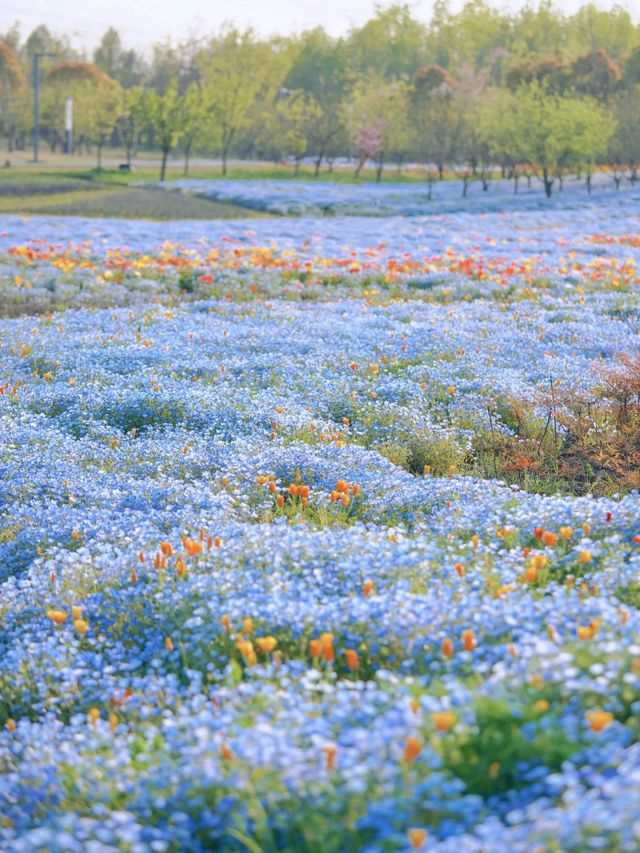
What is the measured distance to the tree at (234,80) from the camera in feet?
250

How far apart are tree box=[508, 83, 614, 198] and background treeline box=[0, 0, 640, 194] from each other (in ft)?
0.35

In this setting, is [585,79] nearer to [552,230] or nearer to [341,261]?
[552,230]

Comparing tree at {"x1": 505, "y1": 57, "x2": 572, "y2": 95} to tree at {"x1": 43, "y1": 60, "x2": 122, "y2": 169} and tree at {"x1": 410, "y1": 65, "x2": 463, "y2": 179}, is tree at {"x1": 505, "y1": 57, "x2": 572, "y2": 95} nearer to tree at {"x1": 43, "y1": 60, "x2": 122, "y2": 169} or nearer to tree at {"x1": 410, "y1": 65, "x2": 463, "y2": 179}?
tree at {"x1": 410, "y1": 65, "x2": 463, "y2": 179}

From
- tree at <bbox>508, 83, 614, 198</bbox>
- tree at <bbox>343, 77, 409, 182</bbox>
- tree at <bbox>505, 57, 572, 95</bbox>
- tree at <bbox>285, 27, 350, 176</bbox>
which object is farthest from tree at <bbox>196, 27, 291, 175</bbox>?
tree at <bbox>508, 83, 614, 198</bbox>

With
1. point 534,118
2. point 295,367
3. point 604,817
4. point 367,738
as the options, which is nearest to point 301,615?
point 367,738

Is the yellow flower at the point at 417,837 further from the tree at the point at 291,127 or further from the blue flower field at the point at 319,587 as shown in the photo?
the tree at the point at 291,127

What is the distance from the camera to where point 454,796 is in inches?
122

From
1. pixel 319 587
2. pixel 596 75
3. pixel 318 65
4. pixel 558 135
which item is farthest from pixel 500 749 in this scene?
pixel 318 65

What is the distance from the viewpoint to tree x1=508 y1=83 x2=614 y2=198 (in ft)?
172

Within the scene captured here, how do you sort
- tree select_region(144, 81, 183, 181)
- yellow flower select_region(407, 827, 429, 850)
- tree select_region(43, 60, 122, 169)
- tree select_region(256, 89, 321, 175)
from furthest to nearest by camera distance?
tree select_region(43, 60, 122, 169) → tree select_region(256, 89, 321, 175) → tree select_region(144, 81, 183, 181) → yellow flower select_region(407, 827, 429, 850)

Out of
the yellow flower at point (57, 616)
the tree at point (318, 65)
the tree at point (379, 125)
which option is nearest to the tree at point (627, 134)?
the tree at point (379, 125)

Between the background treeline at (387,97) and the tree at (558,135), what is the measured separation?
0.11 meters

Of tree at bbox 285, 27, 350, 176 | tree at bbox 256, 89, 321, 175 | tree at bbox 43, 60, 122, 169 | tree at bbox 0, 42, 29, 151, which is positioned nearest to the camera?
tree at bbox 256, 89, 321, 175

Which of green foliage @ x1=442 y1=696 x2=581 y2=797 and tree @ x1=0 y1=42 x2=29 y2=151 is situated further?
tree @ x1=0 y1=42 x2=29 y2=151
